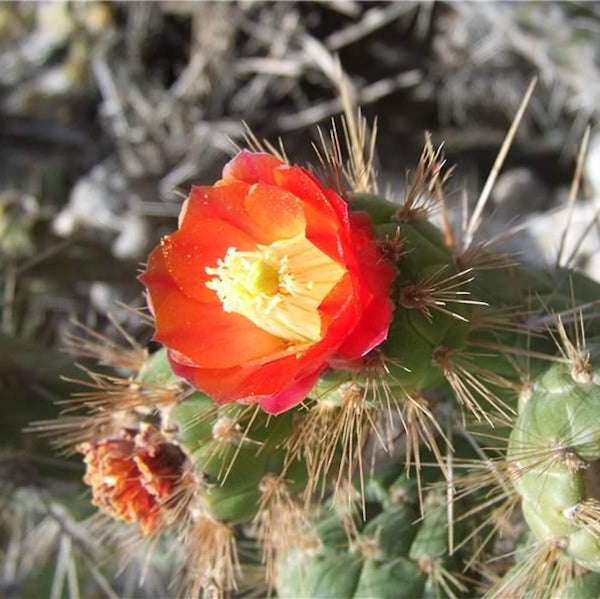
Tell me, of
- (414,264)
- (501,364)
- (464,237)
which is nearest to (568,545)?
(501,364)

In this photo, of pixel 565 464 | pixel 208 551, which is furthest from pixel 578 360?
pixel 208 551

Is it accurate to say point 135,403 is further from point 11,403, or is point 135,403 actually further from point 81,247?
point 81,247

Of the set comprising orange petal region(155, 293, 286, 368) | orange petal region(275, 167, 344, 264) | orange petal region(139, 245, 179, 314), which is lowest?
orange petal region(155, 293, 286, 368)

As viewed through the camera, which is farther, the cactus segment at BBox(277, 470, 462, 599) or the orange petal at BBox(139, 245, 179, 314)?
the cactus segment at BBox(277, 470, 462, 599)

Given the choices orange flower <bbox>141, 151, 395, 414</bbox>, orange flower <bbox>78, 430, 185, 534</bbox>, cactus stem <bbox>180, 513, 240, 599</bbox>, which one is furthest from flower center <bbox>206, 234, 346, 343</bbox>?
cactus stem <bbox>180, 513, 240, 599</bbox>

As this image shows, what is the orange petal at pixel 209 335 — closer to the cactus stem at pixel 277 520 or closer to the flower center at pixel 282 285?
the flower center at pixel 282 285

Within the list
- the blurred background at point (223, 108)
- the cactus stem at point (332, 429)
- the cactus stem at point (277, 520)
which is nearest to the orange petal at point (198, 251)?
the cactus stem at point (332, 429)

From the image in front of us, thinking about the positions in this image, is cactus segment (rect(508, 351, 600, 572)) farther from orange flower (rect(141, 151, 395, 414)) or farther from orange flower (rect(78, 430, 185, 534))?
orange flower (rect(78, 430, 185, 534))
